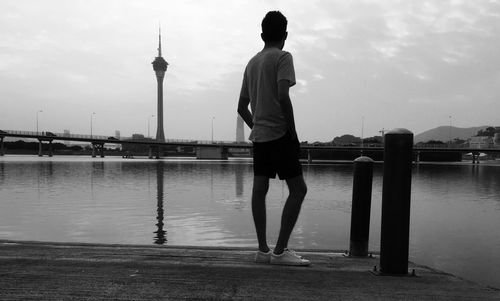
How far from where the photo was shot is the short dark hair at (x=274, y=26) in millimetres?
3875

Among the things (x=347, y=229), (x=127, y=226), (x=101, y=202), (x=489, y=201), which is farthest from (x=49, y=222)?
(x=489, y=201)

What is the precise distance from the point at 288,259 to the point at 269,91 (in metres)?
1.46

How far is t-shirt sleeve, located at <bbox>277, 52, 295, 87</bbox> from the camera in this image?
3658 mm

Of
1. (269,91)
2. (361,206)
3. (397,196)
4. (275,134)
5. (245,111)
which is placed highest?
(269,91)

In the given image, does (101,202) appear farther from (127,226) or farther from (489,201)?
(489,201)

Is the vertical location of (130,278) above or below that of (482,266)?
above

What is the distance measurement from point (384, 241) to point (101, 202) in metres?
13.7

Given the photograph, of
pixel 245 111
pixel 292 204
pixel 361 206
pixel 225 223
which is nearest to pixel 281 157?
pixel 292 204

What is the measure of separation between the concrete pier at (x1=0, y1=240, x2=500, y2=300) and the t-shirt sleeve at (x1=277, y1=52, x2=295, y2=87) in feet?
5.16

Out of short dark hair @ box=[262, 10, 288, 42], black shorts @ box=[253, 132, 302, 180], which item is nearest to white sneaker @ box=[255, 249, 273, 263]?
black shorts @ box=[253, 132, 302, 180]

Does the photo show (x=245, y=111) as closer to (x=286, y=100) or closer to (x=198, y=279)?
(x=286, y=100)

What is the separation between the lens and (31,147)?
17338 cm

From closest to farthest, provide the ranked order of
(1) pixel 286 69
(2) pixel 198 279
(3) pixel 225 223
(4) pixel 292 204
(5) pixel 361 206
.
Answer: (2) pixel 198 279, (1) pixel 286 69, (4) pixel 292 204, (5) pixel 361 206, (3) pixel 225 223

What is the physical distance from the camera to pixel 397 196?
3555mm
